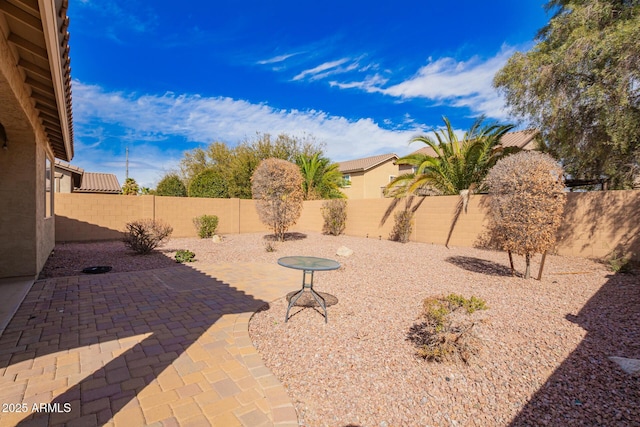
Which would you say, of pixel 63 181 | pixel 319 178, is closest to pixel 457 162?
pixel 319 178

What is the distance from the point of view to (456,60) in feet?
41.8

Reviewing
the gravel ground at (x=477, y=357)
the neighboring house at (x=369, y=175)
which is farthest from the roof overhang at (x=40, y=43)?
the neighboring house at (x=369, y=175)

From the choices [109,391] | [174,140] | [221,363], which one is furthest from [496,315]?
[174,140]

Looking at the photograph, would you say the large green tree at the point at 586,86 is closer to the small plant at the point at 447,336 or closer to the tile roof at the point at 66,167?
the small plant at the point at 447,336

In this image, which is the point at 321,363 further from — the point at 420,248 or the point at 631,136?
the point at 631,136

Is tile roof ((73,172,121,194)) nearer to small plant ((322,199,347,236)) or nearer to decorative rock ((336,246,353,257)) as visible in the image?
small plant ((322,199,347,236))

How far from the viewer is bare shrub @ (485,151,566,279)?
5.78 m

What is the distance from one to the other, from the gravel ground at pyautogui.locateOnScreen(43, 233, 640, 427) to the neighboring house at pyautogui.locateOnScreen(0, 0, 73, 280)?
403 cm

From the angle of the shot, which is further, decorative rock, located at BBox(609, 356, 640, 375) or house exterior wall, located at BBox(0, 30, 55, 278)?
house exterior wall, located at BBox(0, 30, 55, 278)

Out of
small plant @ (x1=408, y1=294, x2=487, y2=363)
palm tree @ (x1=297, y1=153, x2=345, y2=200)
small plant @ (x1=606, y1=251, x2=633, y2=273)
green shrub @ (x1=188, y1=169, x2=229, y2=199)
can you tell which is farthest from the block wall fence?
small plant @ (x1=408, y1=294, x2=487, y2=363)

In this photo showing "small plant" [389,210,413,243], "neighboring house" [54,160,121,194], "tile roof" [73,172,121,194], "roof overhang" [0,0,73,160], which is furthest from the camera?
"tile roof" [73,172,121,194]

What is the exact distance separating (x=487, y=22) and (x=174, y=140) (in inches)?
1245

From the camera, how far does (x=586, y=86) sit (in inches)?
347

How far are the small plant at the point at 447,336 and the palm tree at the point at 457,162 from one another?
26.1 ft
